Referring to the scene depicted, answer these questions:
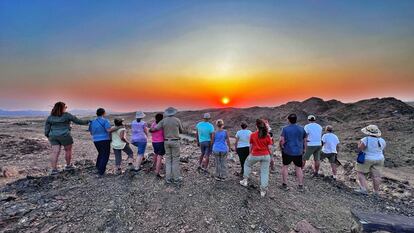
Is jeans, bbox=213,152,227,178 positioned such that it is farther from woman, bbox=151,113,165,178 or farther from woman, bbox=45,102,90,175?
woman, bbox=45,102,90,175

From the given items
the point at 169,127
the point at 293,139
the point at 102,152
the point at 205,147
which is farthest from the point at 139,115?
the point at 293,139

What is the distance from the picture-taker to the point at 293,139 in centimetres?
860

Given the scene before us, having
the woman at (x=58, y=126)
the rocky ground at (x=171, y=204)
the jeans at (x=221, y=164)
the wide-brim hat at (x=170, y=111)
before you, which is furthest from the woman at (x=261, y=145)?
the woman at (x=58, y=126)

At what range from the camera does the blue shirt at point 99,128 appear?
8819 mm

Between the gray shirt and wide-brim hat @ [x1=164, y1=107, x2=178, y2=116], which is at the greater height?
wide-brim hat @ [x1=164, y1=107, x2=178, y2=116]

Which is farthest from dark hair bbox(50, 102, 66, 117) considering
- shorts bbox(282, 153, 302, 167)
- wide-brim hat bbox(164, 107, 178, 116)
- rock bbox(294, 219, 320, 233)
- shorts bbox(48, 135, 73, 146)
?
rock bbox(294, 219, 320, 233)

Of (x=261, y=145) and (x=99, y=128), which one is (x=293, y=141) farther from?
(x=99, y=128)

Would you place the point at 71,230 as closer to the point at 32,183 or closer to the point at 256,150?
the point at 32,183

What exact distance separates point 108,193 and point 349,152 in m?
17.2

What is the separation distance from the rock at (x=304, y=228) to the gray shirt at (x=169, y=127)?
3831 millimetres

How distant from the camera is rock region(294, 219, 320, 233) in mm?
6593

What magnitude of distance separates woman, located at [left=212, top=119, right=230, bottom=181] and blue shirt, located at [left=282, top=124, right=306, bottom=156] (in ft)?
5.76

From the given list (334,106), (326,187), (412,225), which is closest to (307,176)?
(326,187)

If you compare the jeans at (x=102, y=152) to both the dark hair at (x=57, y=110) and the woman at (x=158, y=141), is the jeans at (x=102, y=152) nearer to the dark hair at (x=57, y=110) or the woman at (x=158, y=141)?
the dark hair at (x=57, y=110)
